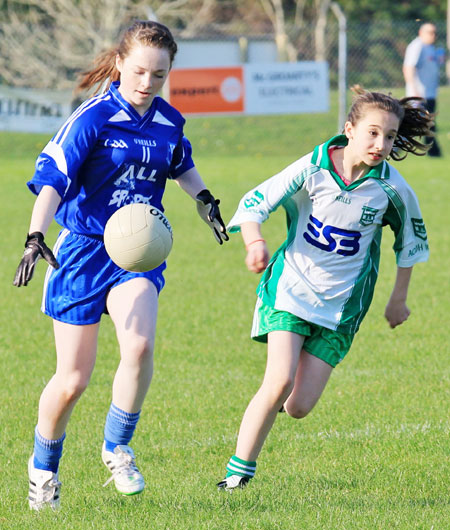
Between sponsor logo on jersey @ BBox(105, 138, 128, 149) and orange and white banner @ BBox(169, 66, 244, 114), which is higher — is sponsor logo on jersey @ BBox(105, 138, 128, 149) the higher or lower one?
the higher one

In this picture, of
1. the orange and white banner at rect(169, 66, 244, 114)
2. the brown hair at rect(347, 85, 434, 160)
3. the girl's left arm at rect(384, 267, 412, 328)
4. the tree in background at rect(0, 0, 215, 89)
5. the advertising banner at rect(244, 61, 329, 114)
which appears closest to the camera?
the brown hair at rect(347, 85, 434, 160)

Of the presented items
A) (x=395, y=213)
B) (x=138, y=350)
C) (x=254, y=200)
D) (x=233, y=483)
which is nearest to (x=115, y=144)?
(x=254, y=200)

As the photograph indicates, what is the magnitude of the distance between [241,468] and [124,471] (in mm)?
588

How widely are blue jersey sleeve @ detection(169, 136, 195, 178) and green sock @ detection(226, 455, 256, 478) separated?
1335 mm

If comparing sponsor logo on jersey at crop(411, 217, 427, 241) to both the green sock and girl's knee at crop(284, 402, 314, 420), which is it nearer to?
girl's knee at crop(284, 402, 314, 420)

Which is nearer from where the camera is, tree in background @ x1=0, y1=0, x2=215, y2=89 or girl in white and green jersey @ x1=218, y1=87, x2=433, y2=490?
girl in white and green jersey @ x1=218, y1=87, x2=433, y2=490

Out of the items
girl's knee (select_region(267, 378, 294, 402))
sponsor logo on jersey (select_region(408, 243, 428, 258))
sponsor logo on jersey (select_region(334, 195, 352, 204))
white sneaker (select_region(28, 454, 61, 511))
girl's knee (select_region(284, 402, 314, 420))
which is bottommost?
white sneaker (select_region(28, 454, 61, 511))

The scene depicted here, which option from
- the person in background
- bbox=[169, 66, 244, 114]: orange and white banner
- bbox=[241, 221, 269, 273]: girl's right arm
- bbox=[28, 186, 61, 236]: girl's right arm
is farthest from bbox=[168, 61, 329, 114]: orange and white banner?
bbox=[28, 186, 61, 236]: girl's right arm

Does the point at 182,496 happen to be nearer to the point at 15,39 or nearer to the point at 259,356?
the point at 259,356

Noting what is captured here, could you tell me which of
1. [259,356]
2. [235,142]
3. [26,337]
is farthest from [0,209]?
[235,142]

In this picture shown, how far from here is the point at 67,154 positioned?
13.3ft

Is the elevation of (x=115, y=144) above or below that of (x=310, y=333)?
above

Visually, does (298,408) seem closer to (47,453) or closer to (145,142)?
(47,453)

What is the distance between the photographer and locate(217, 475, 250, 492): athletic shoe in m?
4.37
